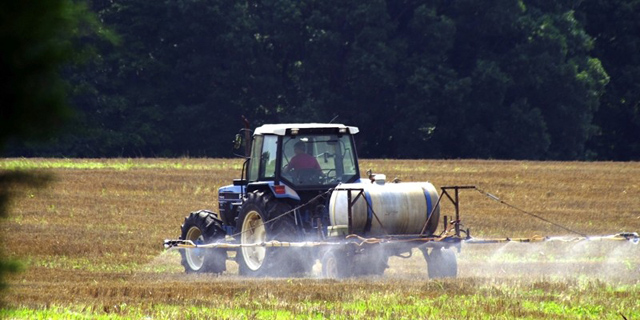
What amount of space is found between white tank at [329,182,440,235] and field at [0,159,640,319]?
704 millimetres

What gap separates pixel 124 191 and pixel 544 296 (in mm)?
19619

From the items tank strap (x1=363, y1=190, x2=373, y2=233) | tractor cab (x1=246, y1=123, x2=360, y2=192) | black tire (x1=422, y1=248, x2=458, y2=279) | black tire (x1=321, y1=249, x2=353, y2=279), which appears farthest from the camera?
tractor cab (x1=246, y1=123, x2=360, y2=192)

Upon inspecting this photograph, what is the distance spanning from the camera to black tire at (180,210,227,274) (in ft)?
51.4

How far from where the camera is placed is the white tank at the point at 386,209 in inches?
540

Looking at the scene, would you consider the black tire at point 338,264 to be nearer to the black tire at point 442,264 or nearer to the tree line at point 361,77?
the black tire at point 442,264

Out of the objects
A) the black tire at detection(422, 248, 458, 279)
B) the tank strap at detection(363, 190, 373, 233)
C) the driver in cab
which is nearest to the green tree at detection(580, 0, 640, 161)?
the driver in cab

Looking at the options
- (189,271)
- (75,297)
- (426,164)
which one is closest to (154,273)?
(189,271)

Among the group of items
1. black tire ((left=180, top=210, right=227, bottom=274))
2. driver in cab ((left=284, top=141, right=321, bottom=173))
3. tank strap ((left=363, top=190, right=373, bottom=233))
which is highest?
driver in cab ((left=284, top=141, right=321, bottom=173))

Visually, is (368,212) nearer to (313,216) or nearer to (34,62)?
(313,216)

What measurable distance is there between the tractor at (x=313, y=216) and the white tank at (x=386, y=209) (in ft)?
0.04

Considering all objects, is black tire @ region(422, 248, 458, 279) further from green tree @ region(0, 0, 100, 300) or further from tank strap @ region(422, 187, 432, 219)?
green tree @ region(0, 0, 100, 300)

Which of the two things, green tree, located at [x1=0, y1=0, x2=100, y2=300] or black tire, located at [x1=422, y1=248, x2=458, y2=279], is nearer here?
green tree, located at [x1=0, y1=0, x2=100, y2=300]

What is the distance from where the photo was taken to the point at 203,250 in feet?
52.3

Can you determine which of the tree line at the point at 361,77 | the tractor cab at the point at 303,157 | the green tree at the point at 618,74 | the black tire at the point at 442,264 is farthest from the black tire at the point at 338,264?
the green tree at the point at 618,74
